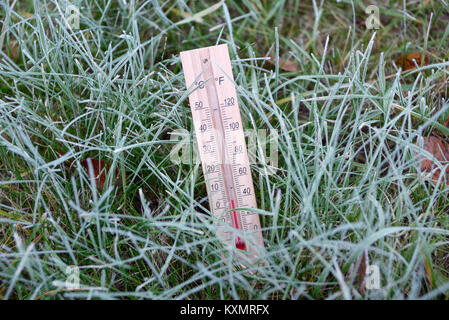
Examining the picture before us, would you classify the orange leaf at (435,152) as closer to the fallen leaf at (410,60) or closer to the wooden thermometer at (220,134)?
the fallen leaf at (410,60)

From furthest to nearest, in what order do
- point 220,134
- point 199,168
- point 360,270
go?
1. point 199,168
2. point 220,134
3. point 360,270

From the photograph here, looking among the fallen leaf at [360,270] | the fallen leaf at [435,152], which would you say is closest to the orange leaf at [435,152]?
the fallen leaf at [435,152]

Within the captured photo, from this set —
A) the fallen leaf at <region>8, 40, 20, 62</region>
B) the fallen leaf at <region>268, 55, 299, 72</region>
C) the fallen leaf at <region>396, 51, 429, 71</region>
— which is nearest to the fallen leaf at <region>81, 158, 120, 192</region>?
the fallen leaf at <region>8, 40, 20, 62</region>

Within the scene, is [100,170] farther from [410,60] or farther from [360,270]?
[410,60]

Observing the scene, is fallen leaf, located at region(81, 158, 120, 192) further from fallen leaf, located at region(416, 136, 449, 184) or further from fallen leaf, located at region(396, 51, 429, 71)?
fallen leaf, located at region(396, 51, 429, 71)

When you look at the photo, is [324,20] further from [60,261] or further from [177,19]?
[60,261]

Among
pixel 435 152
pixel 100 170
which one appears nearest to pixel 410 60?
pixel 435 152
